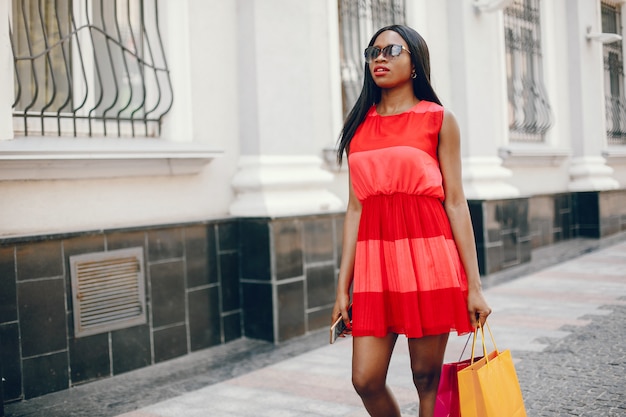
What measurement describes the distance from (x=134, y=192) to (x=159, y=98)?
823mm

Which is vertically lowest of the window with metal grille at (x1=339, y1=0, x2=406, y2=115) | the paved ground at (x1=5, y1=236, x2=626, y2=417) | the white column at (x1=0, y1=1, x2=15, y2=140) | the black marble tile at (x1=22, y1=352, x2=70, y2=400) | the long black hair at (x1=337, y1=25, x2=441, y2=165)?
the paved ground at (x1=5, y1=236, x2=626, y2=417)

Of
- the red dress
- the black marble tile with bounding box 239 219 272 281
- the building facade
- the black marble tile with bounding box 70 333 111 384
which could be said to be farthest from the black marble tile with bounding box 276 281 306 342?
the red dress

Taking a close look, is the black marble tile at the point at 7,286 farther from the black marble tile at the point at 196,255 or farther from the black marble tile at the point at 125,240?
the black marble tile at the point at 196,255

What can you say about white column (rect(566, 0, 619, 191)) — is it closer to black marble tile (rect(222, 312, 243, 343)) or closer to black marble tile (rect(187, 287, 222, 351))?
black marble tile (rect(222, 312, 243, 343))

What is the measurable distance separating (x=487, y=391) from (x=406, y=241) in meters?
0.62

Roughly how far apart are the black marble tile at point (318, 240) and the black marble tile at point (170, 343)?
3.97 ft

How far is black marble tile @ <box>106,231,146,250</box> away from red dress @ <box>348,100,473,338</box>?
2.63 meters

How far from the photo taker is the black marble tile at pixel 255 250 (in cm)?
567

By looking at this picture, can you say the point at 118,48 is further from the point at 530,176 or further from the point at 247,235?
the point at 530,176

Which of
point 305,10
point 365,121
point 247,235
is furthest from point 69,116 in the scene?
point 365,121

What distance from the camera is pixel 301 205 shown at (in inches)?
238

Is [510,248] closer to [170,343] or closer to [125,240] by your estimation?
[170,343]

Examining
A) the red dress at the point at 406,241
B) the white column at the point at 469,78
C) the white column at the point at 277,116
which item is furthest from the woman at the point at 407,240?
the white column at the point at 469,78

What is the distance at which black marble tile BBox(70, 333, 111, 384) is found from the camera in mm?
4680
